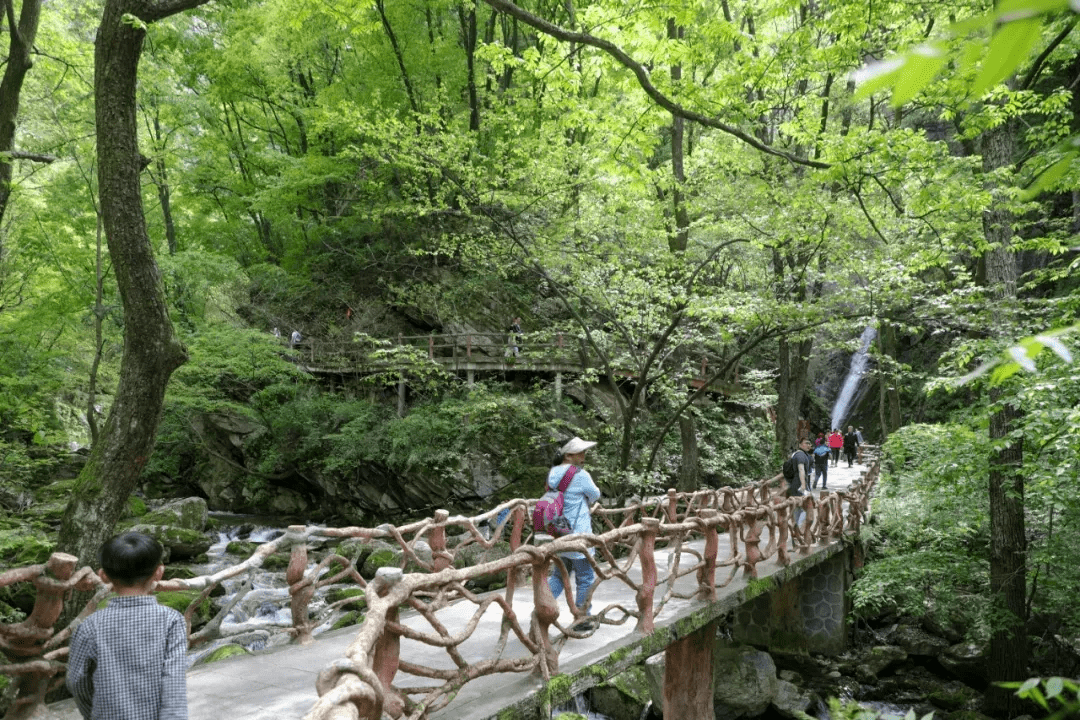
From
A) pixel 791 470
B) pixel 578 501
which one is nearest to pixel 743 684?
pixel 791 470

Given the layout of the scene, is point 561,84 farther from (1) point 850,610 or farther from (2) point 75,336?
(2) point 75,336

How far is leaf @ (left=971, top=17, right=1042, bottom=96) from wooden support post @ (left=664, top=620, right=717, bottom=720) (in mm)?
8219

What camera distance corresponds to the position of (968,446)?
928cm

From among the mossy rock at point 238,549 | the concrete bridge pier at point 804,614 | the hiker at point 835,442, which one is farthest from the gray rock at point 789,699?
the hiker at point 835,442

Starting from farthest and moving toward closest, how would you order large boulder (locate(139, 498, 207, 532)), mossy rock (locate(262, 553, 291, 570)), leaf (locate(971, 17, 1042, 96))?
large boulder (locate(139, 498, 207, 532)), mossy rock (locate(262, 553, 291, 570)), leaf (locate(971, 17, 1042, 96))

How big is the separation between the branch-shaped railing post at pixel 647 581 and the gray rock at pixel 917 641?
864cm

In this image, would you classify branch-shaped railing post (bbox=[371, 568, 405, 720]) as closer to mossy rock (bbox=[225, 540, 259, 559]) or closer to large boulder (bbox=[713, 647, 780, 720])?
large boulder (bbox=[713, 647, 780, 720])

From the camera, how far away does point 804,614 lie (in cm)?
1371

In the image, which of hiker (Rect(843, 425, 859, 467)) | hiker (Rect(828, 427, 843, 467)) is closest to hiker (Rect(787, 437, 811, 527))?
hiker (Rect(828, 427, 843, 467))

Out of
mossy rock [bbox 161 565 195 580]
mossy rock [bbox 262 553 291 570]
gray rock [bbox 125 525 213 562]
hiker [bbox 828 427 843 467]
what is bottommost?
mossy rock [bbox 262 553 291 570]

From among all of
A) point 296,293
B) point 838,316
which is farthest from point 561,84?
point 296,293

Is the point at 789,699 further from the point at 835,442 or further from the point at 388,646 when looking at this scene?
the point at 835,442

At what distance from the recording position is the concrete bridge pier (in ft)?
43.9

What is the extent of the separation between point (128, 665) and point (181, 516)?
17.0 m
